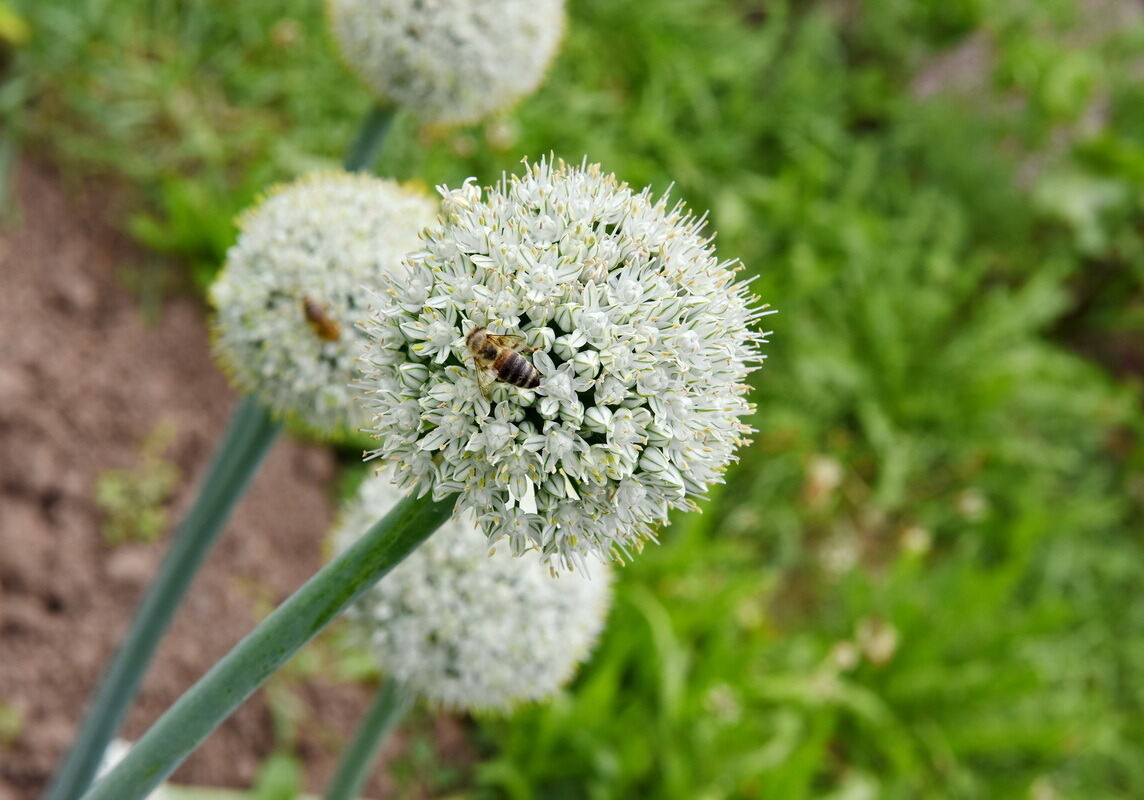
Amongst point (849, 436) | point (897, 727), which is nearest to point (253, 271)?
point (897, 727)

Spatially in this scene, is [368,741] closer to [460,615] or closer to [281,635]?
[460,615]

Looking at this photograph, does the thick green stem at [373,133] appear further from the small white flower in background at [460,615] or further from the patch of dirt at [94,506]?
the patch of dirt at [94,506]

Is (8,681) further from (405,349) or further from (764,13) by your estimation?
(764,13)

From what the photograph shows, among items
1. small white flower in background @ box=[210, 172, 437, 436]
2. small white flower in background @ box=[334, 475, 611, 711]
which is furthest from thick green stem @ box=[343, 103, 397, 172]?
small white flower in background @ box=[334, 475, 611, 711]

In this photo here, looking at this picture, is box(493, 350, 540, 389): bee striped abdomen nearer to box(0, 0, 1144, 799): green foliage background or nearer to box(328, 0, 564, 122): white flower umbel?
box(328, 0, 564, 122): white flower umbel

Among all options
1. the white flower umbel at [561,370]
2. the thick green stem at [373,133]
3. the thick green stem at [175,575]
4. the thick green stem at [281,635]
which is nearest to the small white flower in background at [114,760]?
the thick green stem at [175,575]

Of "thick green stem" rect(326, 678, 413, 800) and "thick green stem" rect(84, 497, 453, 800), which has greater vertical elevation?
"thick green stem" rect(326, 678, 413, 800)
